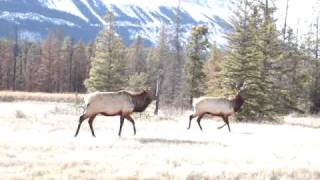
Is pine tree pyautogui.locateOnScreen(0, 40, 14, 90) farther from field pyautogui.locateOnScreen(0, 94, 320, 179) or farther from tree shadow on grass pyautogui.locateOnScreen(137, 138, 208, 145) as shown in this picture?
tree shadow on grass pyautogui.locateOnScreen(137, 138, 208, 145)

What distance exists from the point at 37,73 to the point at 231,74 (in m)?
62.7

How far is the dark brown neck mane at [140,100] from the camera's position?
781 inches

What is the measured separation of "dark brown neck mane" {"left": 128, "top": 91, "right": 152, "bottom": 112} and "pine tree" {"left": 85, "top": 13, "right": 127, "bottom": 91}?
2379 cm

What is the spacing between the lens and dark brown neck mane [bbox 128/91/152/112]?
19828mm

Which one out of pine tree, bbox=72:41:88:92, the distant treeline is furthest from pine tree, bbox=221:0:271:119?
pine tree, bbox=72:41:88:92

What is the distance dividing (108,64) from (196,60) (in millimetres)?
14092

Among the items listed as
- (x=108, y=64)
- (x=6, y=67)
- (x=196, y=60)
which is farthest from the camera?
(x=6, y=67)

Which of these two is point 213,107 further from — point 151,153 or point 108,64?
point 108,64

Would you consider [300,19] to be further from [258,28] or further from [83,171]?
[83,171]

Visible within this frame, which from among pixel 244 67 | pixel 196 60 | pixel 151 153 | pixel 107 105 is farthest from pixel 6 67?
pixel 151 153

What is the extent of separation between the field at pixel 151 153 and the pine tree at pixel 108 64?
73.4 feet

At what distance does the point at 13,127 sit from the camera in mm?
20172

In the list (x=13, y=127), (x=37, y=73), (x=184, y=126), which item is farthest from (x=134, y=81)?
(x=37, y=73)

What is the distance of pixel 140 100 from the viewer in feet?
65.7
